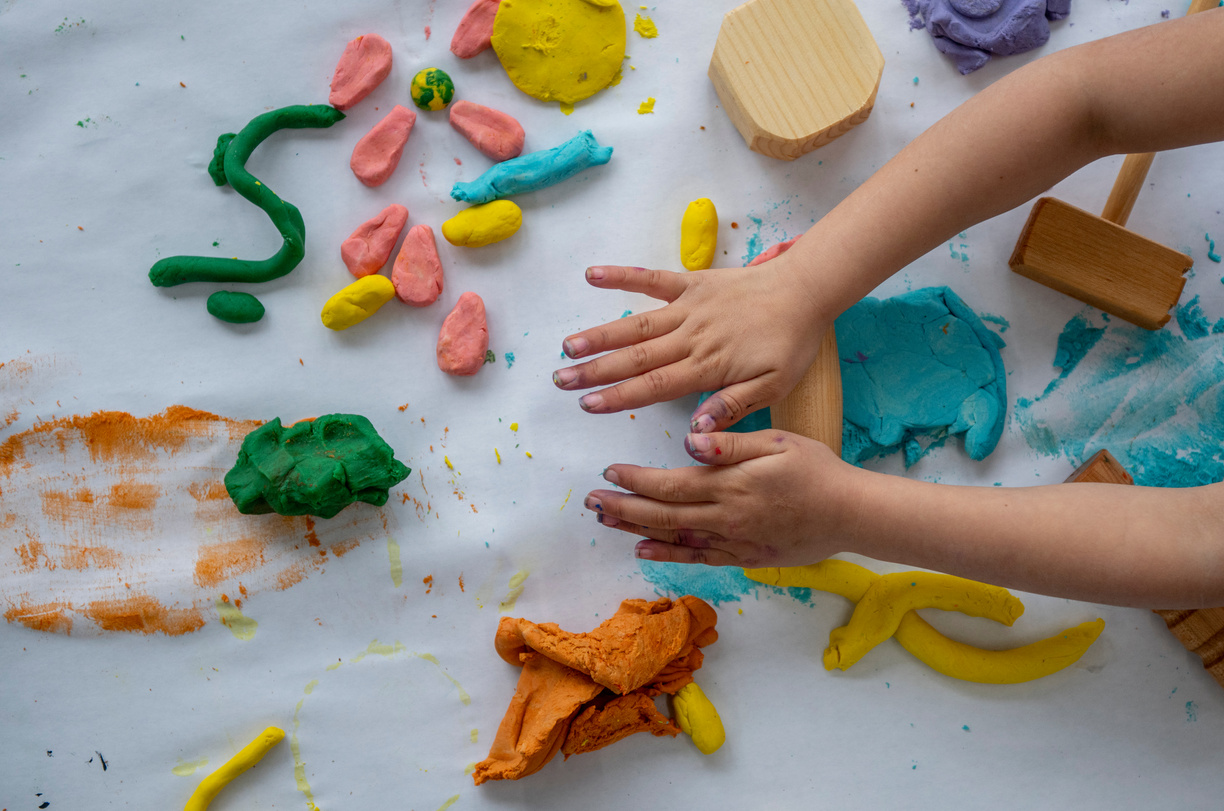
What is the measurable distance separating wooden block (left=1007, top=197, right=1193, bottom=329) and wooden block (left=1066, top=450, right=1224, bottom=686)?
0.53ft

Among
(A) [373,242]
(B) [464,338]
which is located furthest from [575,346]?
(A) [373,242]

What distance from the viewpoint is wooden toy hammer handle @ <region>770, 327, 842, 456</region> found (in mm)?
726

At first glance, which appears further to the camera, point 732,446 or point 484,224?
point 484,224

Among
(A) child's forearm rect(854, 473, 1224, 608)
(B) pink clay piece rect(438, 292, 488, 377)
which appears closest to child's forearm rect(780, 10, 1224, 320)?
(A) child's forearm rect(854, 473, 1224, 608)

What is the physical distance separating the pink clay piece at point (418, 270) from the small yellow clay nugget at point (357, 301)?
0.05ft

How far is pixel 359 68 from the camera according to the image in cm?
82

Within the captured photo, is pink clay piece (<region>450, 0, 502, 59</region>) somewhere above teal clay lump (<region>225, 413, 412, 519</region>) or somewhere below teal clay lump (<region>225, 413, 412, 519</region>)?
above

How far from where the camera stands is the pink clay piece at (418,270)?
2.65 feet

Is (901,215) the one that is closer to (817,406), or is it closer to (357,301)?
(817,406)

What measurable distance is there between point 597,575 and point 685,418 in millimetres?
194

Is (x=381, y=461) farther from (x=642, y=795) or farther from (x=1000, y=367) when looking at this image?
(x=1000, y=367)

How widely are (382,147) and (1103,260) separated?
76 centimetres

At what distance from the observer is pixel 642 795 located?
2.68 ft

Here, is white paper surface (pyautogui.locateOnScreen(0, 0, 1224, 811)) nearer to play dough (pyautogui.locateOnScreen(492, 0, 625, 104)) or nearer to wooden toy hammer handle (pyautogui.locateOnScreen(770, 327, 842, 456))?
play dough (pyautogui.locateOnScreen(492, 0, 625, 104))
